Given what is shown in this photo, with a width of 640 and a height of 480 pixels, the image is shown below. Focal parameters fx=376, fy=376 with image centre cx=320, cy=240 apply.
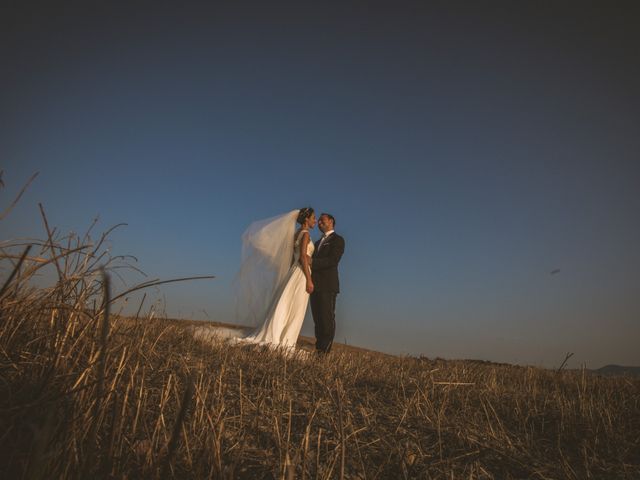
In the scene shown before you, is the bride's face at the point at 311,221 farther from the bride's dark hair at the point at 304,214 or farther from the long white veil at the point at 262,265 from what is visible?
the long white veil at the point at 262,265

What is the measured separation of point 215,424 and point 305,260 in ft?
19.0

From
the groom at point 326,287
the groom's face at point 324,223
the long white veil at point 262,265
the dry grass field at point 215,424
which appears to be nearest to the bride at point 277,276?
the long white veil at point 262,265

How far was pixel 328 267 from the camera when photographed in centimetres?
775

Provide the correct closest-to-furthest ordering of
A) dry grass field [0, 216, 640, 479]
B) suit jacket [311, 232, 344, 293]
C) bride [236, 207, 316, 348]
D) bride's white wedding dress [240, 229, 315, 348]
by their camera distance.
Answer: dry grass field [0, 216, 640, 479]
bride's white wedding dress [240, 229, 315, 348]
bride [236, 207, 316, 348]
suit jacket [311, 232, 344, 293]

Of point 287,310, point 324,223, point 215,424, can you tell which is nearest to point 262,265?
point 287,310

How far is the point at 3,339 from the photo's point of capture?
6.59 feet

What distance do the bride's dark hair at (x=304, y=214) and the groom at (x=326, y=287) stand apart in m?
0.61

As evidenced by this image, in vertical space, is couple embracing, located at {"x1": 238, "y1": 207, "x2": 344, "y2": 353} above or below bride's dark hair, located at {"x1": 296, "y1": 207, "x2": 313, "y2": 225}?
below

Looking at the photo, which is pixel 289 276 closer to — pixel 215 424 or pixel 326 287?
pixel 326 287

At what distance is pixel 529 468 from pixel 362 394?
4.94 ft

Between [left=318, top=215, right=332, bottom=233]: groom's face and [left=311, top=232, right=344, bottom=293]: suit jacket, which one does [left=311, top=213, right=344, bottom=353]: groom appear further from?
[left=318, top=215, right=332, bottom=233]: groom's face

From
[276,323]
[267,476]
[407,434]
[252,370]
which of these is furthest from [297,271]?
[267,476]

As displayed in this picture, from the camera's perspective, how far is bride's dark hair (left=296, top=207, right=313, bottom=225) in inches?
317

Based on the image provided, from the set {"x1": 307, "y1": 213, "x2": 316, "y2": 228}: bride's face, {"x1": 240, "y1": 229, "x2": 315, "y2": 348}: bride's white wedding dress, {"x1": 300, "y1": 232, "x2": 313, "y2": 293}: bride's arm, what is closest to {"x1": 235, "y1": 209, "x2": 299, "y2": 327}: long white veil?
{"x1": 240, "y1": 229, "x2": 315, "y2": 348}: bride's white wedding dress
